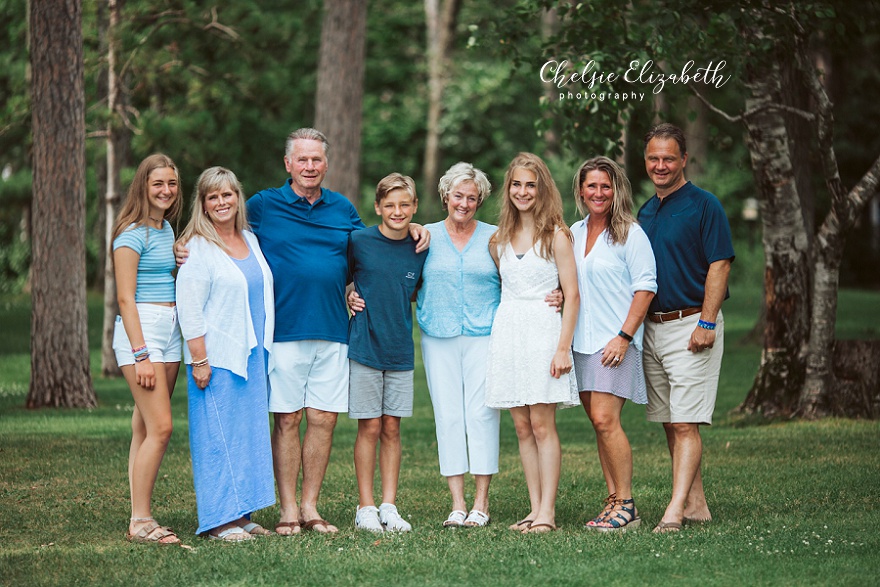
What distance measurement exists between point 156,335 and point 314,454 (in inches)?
45.7

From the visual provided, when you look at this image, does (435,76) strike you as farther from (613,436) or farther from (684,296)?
(613,436)

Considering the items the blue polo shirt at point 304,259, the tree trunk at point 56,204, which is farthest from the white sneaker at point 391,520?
the tree trunk at point 56,204

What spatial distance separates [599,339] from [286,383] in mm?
1794

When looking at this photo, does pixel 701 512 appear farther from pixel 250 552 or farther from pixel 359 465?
pixel 250 552

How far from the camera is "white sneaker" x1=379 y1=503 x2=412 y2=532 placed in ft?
21.5

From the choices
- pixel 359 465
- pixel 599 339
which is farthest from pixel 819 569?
pixel 359 465

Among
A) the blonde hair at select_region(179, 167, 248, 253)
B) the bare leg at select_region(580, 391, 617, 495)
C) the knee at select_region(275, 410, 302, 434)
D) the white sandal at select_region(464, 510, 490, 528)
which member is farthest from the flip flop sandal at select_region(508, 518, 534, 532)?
the blonde hair at select_region(179, 167, 248, 253)

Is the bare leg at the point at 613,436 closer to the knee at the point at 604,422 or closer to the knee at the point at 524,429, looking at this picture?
the knee at the point at 604,422

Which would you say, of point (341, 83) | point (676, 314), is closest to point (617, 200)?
point (676, 314)

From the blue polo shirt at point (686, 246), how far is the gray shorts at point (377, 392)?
5.05 ft

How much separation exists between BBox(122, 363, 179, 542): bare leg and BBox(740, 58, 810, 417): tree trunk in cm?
633

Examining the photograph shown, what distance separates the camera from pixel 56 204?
11461mm

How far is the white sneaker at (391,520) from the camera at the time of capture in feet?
21.5

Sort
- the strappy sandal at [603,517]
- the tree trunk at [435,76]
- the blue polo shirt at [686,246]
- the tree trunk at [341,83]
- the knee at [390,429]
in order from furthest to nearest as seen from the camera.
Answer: the tree trunk at [435,76] < the tree trunk at [341,83] < the knee at [390,429] < the strappy sandal at [603,517] < the blue polo shirt at [686,246]
